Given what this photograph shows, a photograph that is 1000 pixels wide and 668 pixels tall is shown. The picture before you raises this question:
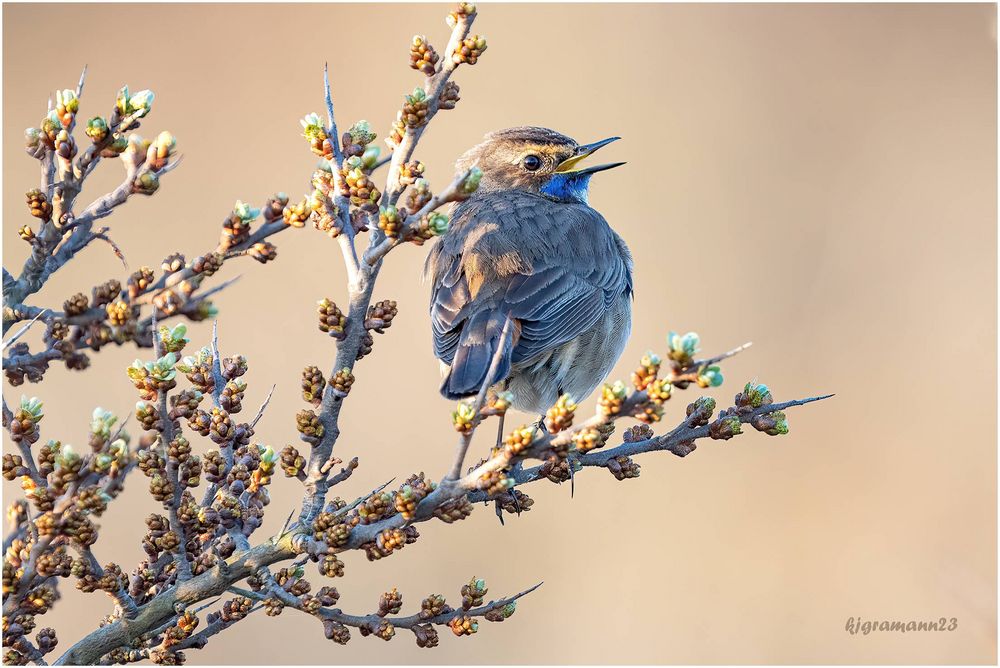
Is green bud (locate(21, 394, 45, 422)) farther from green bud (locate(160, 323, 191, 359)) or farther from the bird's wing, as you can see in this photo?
the bird's wing

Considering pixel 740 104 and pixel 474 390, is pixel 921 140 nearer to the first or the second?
pixel 740 104

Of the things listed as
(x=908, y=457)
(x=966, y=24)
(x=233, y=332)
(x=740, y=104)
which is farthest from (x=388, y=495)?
(x=966, y=24)

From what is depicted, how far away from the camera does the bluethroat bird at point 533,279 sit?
14.8 feet

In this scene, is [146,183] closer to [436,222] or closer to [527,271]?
[436,222]

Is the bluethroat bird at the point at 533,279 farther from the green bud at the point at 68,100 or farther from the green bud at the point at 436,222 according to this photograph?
the green bud at the point at 68,100

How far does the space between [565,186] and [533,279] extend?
1277 mm

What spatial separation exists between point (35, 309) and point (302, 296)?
218 inches

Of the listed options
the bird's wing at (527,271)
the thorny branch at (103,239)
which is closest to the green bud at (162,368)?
the thorny branch at (103,239)

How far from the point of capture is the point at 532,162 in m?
5.94

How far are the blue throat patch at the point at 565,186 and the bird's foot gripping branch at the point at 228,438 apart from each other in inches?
108

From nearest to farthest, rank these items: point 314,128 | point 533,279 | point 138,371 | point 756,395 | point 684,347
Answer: point 684,347 → point 138,371 → point 314,128 → point 756,395 → point 533,279

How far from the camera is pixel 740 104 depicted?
9.22 meters

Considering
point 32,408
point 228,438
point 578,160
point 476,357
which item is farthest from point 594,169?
point 32,408

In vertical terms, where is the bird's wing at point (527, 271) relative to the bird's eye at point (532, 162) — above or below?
below
